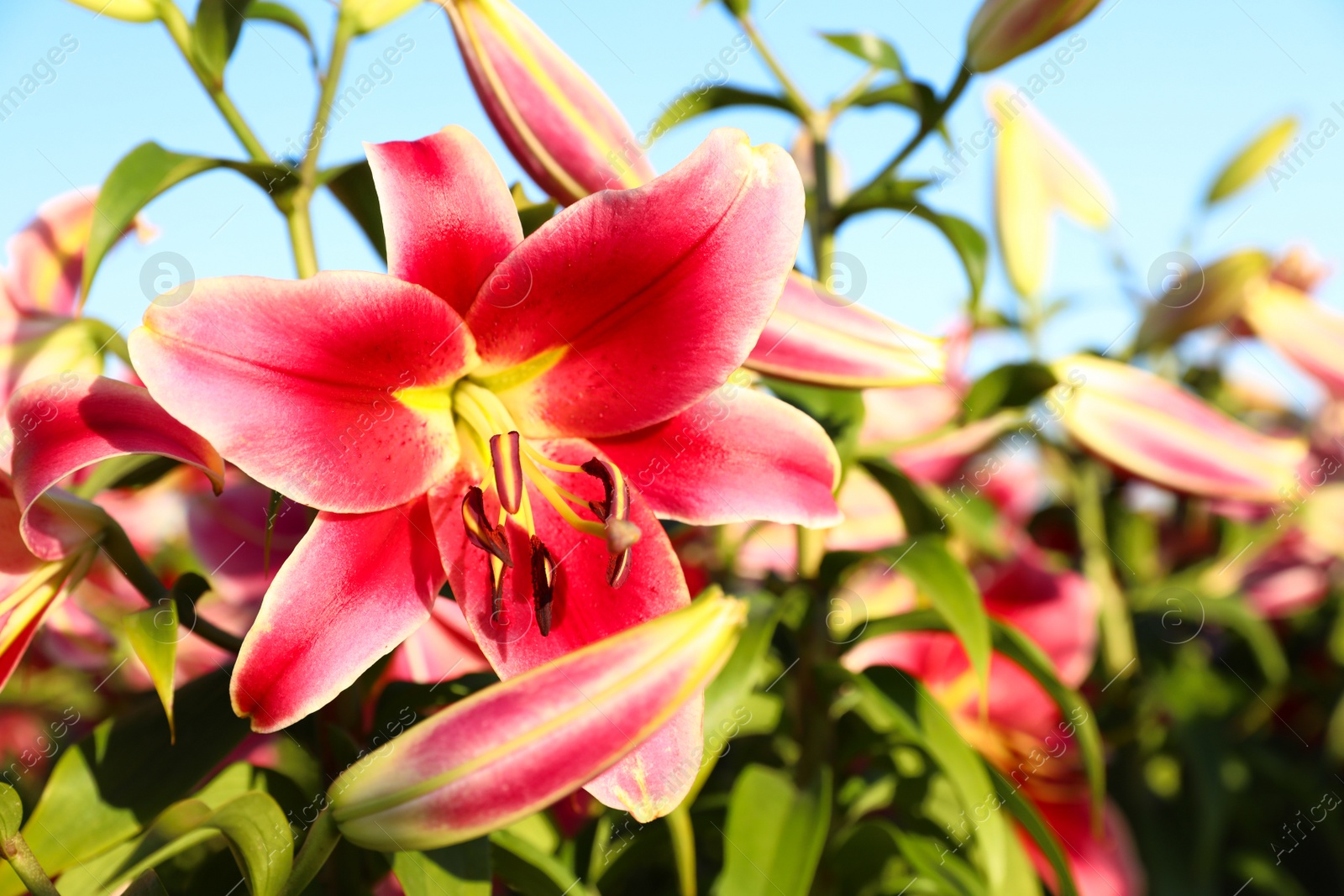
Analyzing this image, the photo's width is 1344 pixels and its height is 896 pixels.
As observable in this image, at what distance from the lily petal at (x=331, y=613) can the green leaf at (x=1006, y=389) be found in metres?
0.49

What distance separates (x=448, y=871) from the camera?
1.69ft

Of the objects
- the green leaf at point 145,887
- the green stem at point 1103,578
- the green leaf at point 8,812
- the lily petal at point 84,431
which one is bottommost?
the green stem at point 1103,578

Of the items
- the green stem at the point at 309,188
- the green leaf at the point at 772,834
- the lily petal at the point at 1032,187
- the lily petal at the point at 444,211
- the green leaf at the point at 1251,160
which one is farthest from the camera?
the green leaf at the point at 1251,160

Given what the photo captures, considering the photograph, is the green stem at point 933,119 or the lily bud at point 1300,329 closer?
the green stem at point 933,119

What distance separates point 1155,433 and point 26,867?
862 millimetres

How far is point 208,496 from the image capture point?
84 centimetres

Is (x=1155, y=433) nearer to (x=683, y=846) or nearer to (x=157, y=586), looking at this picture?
(x=683, y=846)

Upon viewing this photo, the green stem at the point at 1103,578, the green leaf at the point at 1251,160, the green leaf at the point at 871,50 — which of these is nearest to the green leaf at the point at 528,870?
the green leaf at the point at 871,50

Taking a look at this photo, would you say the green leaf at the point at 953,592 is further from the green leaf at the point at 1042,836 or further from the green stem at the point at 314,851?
the green stem at the point at 314,851

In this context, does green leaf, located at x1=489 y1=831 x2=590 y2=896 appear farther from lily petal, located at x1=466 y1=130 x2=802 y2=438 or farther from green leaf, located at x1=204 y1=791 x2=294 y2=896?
lily petal, located at x1=466 y1=130 x2=802 y2=438

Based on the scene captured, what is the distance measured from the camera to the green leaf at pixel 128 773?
512 mm

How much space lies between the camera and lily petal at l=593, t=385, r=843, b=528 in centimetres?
53

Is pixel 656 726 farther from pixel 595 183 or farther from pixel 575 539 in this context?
pixel 595 183

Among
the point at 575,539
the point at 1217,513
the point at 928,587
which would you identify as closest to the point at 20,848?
the point at 575,539
